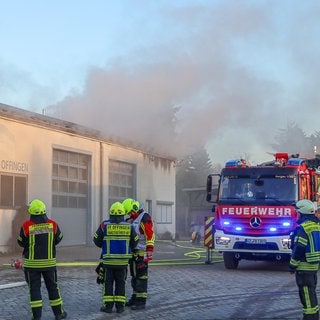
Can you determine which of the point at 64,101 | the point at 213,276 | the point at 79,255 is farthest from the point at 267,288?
the point at 64,101

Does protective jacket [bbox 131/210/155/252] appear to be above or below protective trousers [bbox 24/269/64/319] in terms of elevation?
above

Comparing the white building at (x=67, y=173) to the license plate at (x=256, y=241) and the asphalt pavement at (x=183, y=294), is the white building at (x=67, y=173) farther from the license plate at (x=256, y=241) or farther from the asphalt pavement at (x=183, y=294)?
the license plate at (x=256, y=241)

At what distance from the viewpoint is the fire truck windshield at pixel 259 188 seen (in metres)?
14.3

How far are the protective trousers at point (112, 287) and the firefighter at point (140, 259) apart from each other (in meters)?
0.43

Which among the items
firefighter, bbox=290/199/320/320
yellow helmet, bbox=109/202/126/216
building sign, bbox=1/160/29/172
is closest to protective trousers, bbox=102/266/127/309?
yellow helmet, bbox=109/202/126/216

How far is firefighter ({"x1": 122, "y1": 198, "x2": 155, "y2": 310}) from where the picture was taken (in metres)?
9.05

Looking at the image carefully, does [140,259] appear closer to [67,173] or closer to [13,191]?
[13,191]

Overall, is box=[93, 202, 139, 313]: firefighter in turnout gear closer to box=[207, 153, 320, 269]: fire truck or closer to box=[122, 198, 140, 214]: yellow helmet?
box=[122, 198, 140, 214]: yellow helmet

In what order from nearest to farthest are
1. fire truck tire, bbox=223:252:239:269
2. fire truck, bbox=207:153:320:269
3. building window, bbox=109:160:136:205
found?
fire truck, bbox=207:153:320:269, fire truck tire, bbox=223:252:239:269, building window, bbox=109:160:136:205

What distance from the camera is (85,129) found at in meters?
Result: 22.3

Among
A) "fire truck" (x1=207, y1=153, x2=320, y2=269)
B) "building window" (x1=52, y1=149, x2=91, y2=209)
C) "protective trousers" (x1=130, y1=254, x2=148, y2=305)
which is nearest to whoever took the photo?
"protective trousers" (x1=130, y1=254, x2=148, y2=305)

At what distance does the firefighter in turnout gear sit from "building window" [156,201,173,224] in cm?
2070

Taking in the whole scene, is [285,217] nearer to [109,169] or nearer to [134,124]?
[134,124]

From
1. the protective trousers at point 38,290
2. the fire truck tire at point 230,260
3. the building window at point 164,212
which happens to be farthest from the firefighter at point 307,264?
the building window at point 164,212
